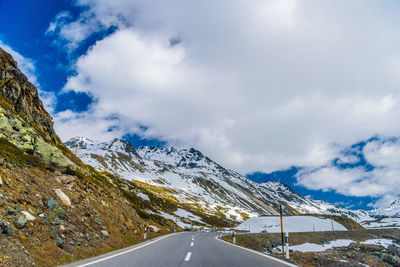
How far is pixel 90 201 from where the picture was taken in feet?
49.8

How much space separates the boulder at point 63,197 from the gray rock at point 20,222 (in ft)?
13.3

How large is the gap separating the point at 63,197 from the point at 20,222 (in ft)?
15.3

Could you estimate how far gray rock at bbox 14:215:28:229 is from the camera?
25.5 feet

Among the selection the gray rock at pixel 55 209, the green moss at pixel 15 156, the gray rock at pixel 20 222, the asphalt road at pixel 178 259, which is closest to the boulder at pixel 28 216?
the gray rock at pixel 20 222

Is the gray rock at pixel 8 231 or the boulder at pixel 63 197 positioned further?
the boulder at pixel 63 197

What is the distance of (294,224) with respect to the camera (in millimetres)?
41188

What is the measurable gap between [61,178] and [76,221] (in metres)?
4.55

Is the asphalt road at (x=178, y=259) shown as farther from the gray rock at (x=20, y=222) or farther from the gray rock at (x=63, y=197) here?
the gray rock at (x=63, y=197)

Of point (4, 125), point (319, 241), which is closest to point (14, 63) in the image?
point (4, 125)

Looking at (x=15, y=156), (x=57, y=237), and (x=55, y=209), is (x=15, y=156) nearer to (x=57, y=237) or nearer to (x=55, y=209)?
(x=55, y=209)

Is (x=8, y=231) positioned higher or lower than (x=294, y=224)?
higher

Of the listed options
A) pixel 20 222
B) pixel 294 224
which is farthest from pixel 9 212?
pixel 294 224

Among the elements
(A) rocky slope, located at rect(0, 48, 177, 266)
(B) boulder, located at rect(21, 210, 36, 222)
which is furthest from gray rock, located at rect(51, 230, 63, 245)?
(B) boulder, located at rect(21, 210, 36, 222)

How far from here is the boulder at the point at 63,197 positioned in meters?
12.2
